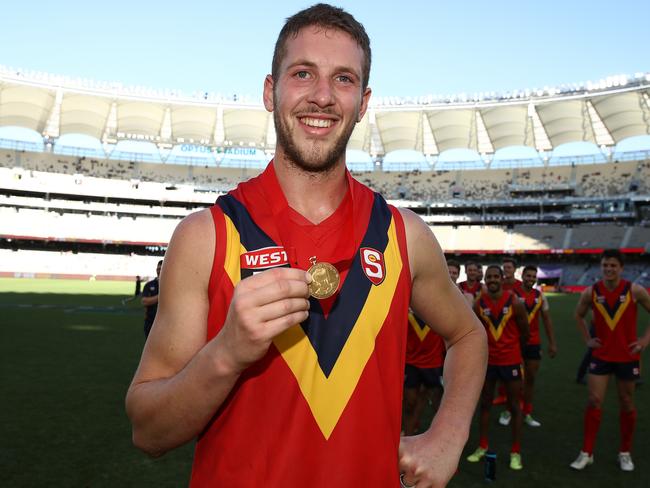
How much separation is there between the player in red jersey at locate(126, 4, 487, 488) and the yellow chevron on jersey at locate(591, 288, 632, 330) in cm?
568

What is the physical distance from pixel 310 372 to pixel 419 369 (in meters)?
5.54

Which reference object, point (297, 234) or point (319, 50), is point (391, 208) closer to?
point (297, 234)

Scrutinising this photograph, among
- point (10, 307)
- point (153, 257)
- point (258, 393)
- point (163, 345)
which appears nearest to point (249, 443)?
point (258, 393)

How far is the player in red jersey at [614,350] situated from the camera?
5.93 m

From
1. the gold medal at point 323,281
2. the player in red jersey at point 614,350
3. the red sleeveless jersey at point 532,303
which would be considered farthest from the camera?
the red sleeveless jersey at point 532,303

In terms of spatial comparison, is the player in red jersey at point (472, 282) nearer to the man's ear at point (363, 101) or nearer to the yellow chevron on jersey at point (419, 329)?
the yellow chevron on jersey at point (419, 329)

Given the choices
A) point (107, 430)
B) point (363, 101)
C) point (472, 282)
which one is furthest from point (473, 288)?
point (363, 101)

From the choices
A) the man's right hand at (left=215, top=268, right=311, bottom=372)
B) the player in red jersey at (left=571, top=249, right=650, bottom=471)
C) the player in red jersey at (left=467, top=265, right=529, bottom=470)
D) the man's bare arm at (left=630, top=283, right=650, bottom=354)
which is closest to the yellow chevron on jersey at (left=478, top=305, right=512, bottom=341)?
the player in red jersey at (left=467, top=265, right=529, bottom=470)

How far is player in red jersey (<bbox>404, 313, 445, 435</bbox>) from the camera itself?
643 centimetres

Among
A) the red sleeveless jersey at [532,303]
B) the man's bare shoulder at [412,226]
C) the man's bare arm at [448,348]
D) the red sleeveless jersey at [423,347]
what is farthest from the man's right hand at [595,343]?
the man's bare shoulder at [412,226]

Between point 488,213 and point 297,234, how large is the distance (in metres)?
60.5

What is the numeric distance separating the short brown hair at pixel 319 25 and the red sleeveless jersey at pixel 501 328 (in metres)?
5.85

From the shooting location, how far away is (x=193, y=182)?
5966cm

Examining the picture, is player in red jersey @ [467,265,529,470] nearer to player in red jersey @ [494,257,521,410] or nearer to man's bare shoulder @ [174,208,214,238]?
player in red jersey @ [494,257,521,410]
